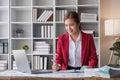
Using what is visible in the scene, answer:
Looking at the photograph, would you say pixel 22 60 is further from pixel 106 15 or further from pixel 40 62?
pixel 106 15

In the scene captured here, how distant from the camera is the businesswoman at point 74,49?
262 cm

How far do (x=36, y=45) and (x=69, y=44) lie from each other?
2.17m

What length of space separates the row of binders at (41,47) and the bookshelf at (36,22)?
0.07ft

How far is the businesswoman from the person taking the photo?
262cm

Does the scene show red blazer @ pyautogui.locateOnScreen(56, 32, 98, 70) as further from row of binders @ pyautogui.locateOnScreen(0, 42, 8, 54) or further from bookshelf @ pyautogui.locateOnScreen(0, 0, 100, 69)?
row of binders @ pyautogui.locateOnScreen(0, 42, 8, 54)

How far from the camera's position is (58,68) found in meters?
2.47

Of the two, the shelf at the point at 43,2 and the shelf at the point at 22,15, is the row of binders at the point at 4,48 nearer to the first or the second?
the shelf at the point at 22,15

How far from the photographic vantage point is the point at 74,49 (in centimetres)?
263

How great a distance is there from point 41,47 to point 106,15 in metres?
1.48

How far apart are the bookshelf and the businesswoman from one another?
78.3 inches

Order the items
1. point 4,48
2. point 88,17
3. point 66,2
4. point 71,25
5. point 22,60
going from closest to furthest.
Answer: point 22,60 → point 71,25 → point 88,17 → point 4,48 → point 66,2

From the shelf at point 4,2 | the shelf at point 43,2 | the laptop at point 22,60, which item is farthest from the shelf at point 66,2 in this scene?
the laptop at point 22,60

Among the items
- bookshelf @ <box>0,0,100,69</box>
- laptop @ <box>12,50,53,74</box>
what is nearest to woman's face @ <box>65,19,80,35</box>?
laptop @ <box>12,50,53,74</box>

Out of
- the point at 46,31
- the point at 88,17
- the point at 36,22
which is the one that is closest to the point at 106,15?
the point at 88,17
